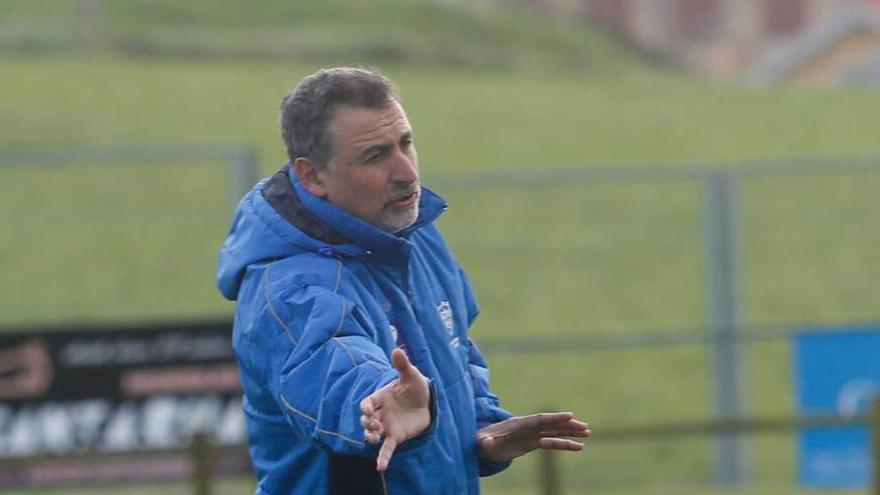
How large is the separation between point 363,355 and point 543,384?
1197cm

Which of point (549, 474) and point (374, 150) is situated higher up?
point (374, 150)

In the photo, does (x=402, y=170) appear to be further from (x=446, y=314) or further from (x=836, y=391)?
(x=836, y=391)

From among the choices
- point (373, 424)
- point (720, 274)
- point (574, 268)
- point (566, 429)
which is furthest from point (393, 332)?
point (574, 268)

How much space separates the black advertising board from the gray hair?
742cm

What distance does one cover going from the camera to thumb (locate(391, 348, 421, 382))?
13.1 feet

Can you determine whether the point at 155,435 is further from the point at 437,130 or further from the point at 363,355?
the point at 437,130

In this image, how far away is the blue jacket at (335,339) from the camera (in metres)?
4.18

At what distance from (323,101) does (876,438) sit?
6.52 m

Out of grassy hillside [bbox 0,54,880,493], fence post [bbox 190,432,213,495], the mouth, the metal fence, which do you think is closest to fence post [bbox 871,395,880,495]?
the metal fence

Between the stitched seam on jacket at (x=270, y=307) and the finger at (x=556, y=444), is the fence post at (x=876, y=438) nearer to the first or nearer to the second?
the finger at (x=556, y=444)

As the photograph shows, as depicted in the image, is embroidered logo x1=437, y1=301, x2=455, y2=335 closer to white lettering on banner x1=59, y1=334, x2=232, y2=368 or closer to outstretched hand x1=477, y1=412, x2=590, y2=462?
outstretched hand x1=477, y1=412, x2=590, y2=462

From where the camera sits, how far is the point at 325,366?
4172mm

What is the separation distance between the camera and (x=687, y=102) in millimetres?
38344

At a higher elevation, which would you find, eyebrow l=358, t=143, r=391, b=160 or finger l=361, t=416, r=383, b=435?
eyebrow l=358, t=143, r=391, b=160
